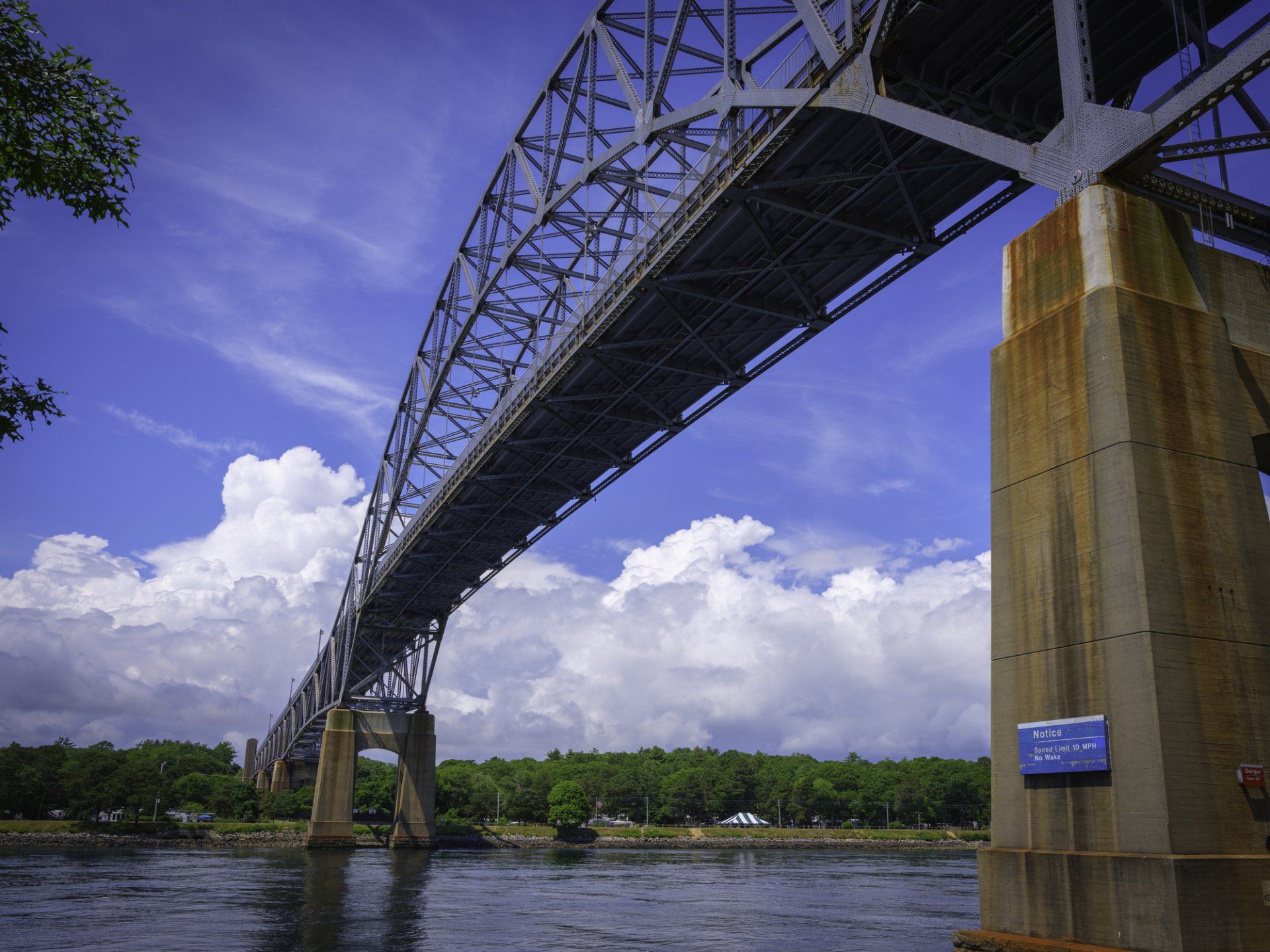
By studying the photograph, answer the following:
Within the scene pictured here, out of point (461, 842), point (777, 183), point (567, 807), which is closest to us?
point (777, 183)

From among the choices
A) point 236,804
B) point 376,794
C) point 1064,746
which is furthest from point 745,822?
point 1064,746

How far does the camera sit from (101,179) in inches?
420

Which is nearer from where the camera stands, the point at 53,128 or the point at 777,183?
the point at 53,128

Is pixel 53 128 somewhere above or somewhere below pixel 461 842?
above

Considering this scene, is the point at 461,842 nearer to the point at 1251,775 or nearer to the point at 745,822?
the point at 745,822

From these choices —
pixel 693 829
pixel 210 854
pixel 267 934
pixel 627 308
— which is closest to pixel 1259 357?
pixel 627 308

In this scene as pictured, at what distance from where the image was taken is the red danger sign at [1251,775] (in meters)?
12.2

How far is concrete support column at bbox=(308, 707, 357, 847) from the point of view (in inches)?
2921

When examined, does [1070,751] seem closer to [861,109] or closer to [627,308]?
[861,109]

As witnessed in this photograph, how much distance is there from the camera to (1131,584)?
12.5 metres

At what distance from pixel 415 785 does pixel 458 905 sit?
4395 cm

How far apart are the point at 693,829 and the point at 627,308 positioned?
331 feet

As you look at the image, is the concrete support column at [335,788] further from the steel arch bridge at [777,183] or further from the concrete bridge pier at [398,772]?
the steel arch bridge at [777,183]

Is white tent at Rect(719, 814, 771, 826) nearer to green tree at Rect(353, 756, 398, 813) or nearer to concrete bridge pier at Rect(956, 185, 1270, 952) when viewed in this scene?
green tree at Rect(353, 756, 398, 813)
